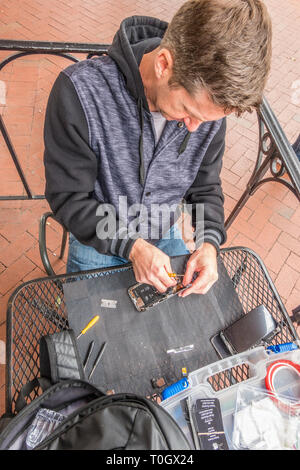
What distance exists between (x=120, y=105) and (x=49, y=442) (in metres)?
1.03

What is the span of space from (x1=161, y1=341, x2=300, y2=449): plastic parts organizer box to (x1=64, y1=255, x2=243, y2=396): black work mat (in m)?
0.06

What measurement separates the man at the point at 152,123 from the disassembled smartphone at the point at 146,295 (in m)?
0.03

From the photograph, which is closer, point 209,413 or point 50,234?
point 209,413

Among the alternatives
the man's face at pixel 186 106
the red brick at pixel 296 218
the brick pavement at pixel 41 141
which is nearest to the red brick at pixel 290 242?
the brick pavement at pixel 41 141

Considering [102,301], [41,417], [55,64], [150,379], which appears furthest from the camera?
[55,64]

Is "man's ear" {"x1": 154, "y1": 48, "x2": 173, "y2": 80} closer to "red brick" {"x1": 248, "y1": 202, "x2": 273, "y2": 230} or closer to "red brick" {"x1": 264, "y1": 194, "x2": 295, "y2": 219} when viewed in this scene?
"red brick" {"x1": 248, "y1": 202, "x2": 273, "y2": 230}

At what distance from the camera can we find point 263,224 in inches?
107

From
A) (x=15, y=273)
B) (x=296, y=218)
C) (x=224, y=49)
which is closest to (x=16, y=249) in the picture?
(x=15, y=273)

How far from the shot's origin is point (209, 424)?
2.84 feet

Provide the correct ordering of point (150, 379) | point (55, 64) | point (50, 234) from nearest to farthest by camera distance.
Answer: point (150, 379) → point (50, 234) → point (55, 64)

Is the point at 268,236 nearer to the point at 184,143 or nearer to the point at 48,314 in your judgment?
the point at 184,143

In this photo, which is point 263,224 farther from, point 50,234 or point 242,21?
point 242,21

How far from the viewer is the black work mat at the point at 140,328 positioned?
1.00 m

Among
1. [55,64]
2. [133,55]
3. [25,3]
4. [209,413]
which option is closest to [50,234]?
[133,55]
